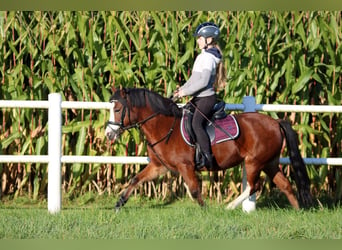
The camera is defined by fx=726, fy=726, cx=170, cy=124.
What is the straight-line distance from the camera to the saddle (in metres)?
8.11

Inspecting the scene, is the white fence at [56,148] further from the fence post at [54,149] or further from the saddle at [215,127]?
the saddle at [215,127]

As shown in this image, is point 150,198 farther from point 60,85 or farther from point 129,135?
point 60,85

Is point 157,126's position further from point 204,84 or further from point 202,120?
point 204,84

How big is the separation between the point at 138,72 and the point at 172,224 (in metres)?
3.04

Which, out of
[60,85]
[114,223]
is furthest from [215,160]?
[60,85]

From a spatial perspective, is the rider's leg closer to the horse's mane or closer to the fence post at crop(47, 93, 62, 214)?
the horse's mane

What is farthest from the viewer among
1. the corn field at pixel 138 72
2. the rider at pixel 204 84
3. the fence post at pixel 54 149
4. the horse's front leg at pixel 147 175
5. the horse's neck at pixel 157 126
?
the corn field at pixel 138 72

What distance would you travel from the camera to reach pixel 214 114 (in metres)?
8.12

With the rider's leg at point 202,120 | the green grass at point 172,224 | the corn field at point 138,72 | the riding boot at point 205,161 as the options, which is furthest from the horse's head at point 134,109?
the corn field at point 138,72

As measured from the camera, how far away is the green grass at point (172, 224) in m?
7.05

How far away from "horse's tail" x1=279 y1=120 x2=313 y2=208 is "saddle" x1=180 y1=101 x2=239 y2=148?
0.66m

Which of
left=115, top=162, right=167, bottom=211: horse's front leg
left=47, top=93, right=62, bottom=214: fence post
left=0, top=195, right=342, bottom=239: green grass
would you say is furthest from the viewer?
left=47, top=93, right=62, bottom=214: fence post

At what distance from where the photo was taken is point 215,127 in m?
8.12

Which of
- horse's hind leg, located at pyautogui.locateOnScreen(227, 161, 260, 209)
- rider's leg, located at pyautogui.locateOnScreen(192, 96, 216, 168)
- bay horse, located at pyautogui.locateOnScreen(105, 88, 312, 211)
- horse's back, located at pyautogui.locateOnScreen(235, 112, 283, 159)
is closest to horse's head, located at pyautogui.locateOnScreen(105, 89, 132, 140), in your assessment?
bay horse, located at pyautogui.locateOnScreen(105, 88, 312, 211)
